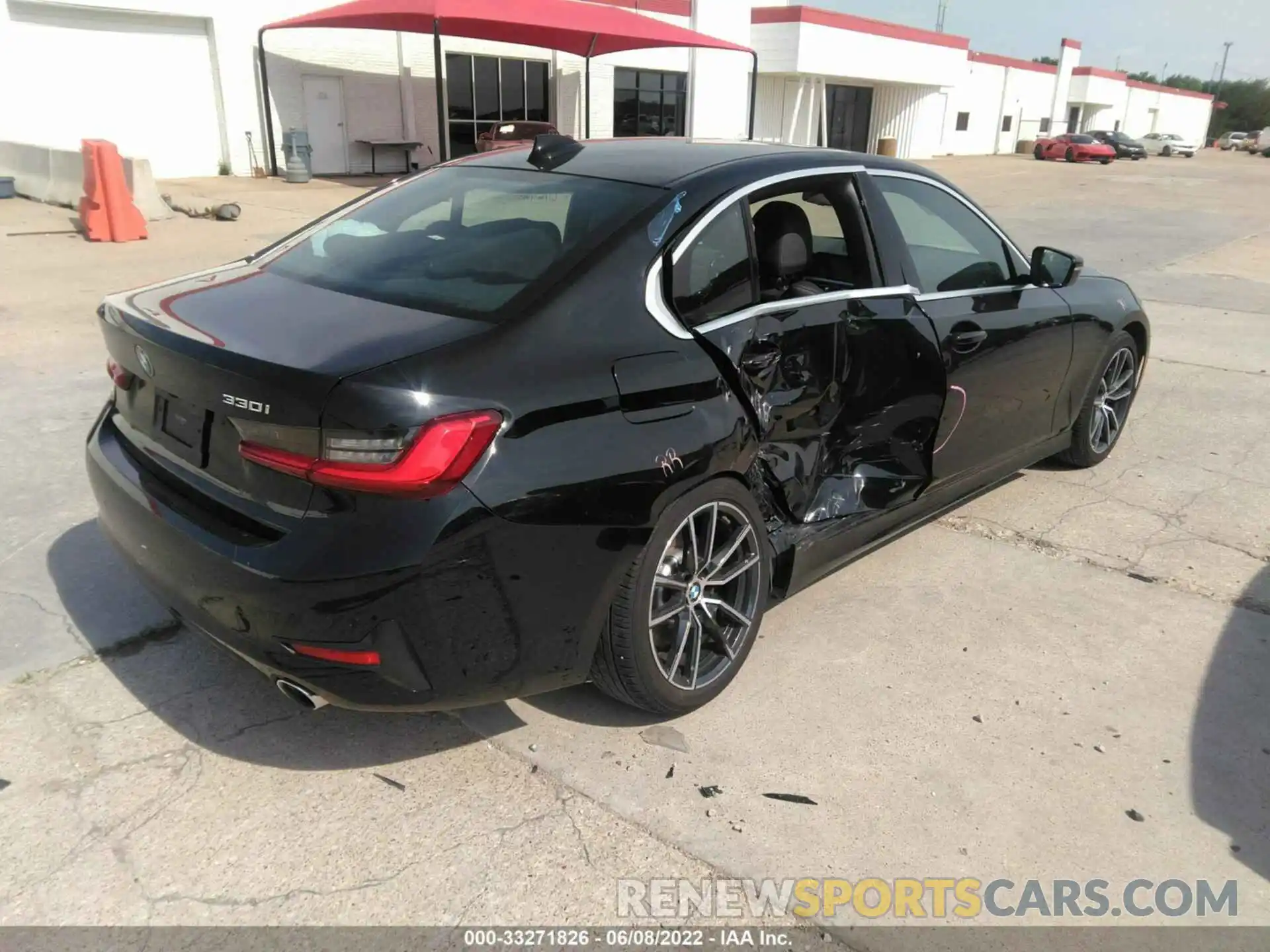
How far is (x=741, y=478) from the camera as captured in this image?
3002 millimetres

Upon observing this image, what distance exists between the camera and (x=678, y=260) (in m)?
2.88

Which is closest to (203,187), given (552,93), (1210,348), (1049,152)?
(552,93)

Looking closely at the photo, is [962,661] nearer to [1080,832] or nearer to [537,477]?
[1080,832]

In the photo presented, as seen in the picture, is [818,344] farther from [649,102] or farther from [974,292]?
[649,102]

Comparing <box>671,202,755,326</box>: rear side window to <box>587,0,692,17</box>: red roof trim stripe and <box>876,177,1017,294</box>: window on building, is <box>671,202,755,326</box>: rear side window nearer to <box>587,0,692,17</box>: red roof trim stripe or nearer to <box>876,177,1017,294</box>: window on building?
<box>876,177,1017,294</box>: window on building

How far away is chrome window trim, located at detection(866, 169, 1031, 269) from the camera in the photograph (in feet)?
12.2

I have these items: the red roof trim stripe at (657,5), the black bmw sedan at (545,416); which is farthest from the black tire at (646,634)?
the red roof trim stripe at (657,5)

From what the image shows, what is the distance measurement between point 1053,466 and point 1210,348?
13.3 ft

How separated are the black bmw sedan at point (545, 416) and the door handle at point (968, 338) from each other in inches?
0.5

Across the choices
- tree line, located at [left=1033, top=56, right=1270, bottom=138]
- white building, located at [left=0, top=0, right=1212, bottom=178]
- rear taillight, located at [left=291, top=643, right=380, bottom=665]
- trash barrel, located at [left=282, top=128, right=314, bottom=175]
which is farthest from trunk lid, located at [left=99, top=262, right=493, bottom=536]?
tree line, located at [left=1033, top=56, right=1270, bottom=138]

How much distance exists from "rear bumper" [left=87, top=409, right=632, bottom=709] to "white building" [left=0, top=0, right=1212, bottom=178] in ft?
28.6

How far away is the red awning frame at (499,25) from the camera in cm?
1944

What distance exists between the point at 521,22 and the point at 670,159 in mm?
19087

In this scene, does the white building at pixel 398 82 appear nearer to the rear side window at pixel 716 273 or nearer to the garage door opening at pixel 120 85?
the garage door opening at pixel 120 85
